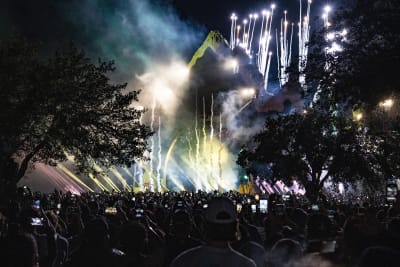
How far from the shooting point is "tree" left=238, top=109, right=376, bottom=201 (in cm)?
2700

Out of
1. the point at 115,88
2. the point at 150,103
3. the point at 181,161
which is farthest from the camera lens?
the point at 181,161

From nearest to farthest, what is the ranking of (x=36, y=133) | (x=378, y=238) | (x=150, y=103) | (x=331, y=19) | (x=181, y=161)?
(x=378, y=238) → (x=331, y=19) → (x=36, y=133) → (x=150, y=103) → (x=181, y=161)

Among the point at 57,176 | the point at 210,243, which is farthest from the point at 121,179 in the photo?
the point at 210,243

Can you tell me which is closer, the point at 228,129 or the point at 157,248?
the point at 157,248

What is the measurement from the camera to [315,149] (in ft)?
89.7

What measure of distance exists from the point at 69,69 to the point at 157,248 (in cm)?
1227

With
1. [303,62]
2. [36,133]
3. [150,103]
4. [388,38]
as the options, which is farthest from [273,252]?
[150,103]

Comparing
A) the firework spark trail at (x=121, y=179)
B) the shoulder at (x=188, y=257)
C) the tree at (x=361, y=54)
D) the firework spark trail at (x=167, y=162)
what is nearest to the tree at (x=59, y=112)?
the tree at (x=361, y=54)

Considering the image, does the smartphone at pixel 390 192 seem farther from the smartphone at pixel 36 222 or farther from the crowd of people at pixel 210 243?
the smartphone at pixel 36 222

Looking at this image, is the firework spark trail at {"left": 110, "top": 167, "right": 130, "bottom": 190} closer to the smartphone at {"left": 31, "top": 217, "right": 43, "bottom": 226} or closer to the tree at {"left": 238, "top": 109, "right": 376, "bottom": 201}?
the tree at {"left": 238, "top": 109, "right": 376, "bottom": 201}

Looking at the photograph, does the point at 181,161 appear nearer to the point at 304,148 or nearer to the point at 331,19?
the point at 304,148

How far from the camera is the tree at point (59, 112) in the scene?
58.0 feet

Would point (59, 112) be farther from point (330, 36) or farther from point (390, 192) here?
point (390, 192)

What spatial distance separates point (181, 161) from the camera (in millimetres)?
82125
